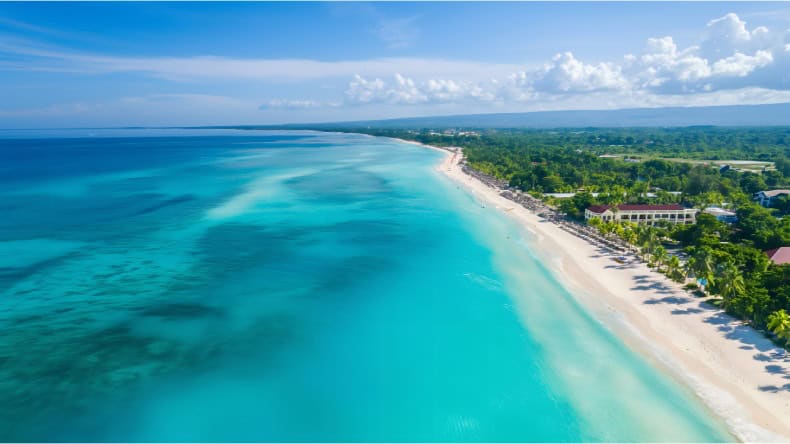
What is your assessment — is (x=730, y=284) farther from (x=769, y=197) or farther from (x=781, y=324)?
(x=769, y=197)

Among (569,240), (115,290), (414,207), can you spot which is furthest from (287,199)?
(569,240)

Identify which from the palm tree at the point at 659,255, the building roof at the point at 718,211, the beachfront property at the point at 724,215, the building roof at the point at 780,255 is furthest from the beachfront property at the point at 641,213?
the building roof at the point at 780,255

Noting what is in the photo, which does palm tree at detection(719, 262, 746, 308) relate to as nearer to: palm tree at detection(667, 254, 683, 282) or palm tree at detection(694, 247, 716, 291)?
palm tree at detection(694, 247, 716, 291)

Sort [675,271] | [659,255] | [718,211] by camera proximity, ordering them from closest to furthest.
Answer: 1. [675,271]
2. [659,255]
3. [718,211]

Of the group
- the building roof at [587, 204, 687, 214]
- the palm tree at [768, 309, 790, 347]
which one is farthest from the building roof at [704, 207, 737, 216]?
the palm tree at [768, 309, 790, 347]

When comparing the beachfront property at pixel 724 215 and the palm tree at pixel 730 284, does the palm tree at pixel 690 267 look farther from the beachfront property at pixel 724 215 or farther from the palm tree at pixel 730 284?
the beachfront property at pixel 724 215

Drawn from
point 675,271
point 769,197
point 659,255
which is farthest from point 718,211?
point 675,271

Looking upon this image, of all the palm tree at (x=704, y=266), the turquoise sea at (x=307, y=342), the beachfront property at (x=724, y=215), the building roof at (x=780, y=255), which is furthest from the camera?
the beachfront property at (x=724, y=215)

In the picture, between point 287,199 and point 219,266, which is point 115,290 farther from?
point 287,199
